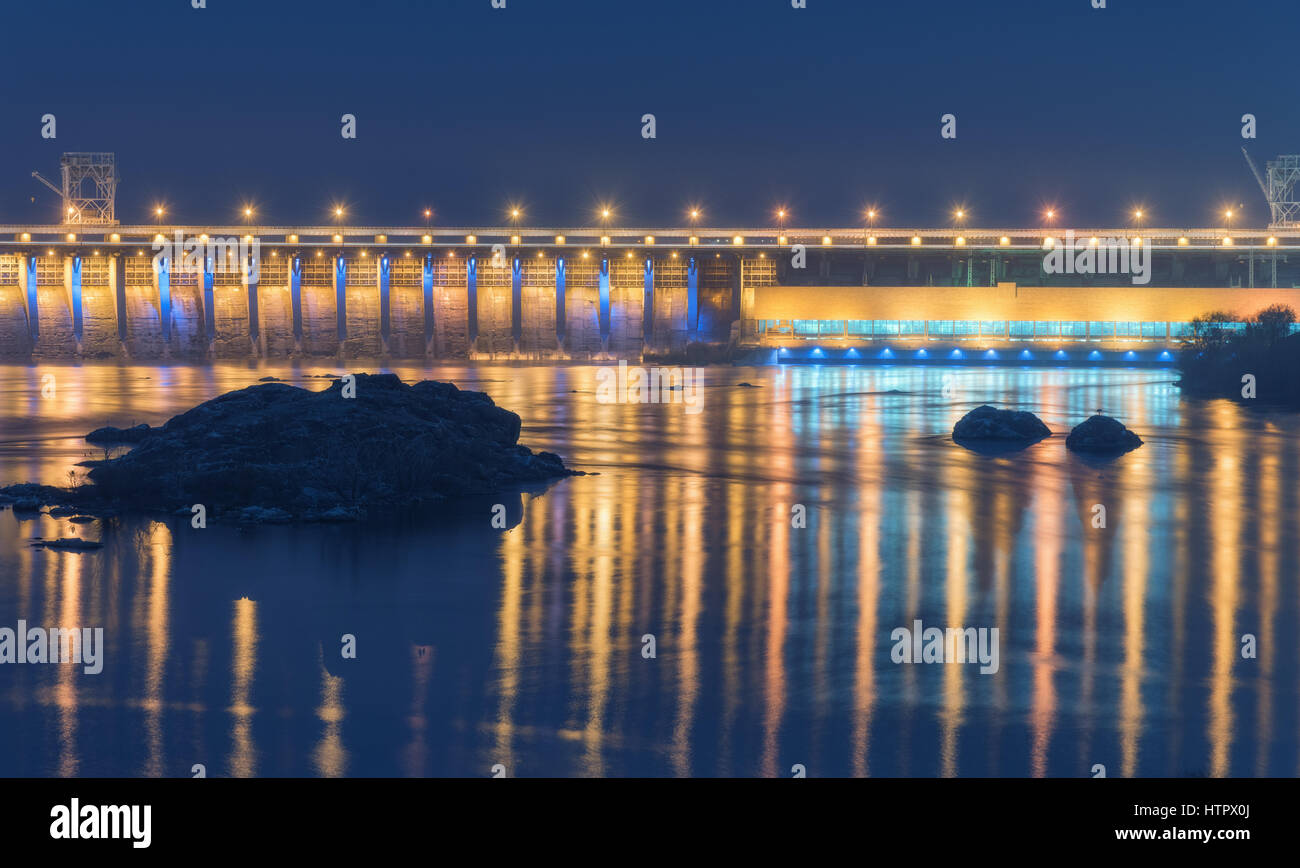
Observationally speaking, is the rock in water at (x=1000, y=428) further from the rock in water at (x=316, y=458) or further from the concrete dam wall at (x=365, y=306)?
the concrete dam wall at (x=365, y=306)

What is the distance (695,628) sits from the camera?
17203 millimetres

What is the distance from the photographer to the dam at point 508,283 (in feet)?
353

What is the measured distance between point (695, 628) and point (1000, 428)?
2891 cm

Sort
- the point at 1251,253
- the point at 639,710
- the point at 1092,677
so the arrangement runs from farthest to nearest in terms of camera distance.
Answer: the point at 1251,253
the point at 1092,677
the point at 639,710

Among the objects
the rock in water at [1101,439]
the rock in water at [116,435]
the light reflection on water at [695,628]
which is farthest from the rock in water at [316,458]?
the rock in water at [1101,439]

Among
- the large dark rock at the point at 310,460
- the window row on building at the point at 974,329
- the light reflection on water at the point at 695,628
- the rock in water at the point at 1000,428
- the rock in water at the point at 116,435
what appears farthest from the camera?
the window row on building at the point at 974,329

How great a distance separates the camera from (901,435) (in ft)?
149

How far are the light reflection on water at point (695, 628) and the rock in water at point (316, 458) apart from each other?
150cm

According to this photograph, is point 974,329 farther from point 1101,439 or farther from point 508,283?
point 1101,439

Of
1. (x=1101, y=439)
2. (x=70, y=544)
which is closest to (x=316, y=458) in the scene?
(x=70, y=544)
